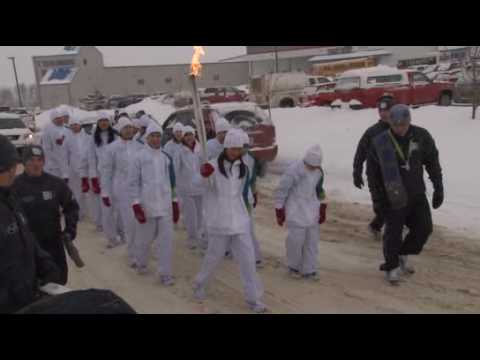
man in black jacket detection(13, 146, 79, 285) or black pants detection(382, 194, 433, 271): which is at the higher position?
man in black jacket detection(13, 146, 79, 285)

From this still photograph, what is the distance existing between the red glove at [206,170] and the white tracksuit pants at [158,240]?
4.20 ft

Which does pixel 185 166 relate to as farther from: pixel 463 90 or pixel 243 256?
pixel 463 90

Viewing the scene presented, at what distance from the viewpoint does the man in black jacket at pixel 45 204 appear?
167 inches

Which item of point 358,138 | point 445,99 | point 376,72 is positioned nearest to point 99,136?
point 358,138

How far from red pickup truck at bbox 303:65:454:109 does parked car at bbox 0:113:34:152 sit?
11.4m

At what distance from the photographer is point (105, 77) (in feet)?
192

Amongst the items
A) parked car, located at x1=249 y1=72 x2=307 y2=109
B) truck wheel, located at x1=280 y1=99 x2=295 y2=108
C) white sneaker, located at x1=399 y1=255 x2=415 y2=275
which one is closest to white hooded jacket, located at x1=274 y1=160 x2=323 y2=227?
white sneaker, located at x1=399 y1=255 x2=415 y2=275

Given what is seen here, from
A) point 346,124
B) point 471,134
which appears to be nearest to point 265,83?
point 346,124

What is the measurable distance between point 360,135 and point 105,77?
49.0 m

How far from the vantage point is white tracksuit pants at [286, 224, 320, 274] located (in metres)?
5.83

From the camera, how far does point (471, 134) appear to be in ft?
38.4

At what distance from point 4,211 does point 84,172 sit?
235 inches

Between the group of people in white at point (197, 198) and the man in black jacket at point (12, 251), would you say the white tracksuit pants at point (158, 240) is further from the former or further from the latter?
the man in black jacket at point (12, 251)

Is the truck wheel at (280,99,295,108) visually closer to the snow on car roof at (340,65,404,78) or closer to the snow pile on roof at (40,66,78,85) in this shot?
the snow on car roof at (340,65,404,78)
